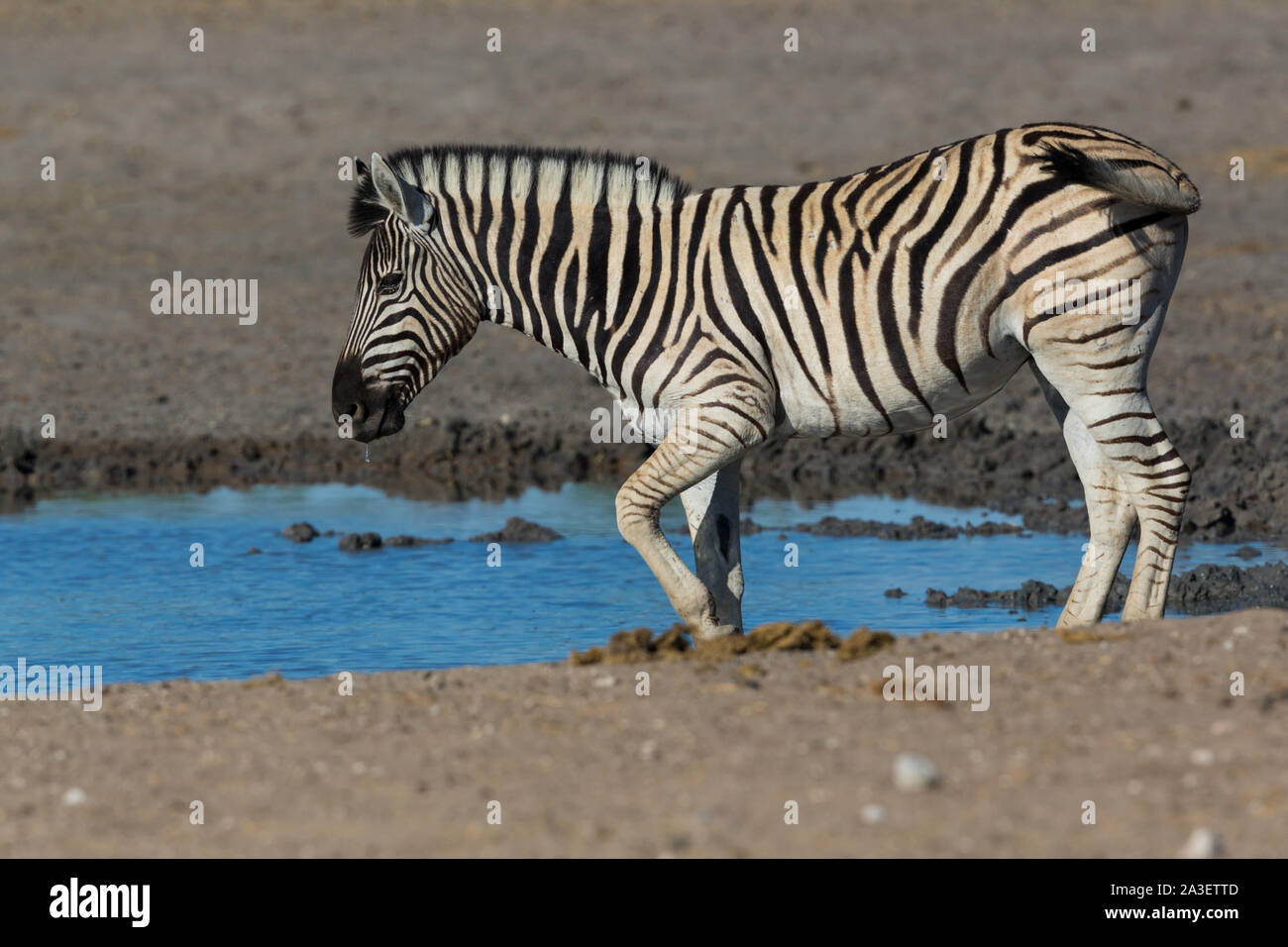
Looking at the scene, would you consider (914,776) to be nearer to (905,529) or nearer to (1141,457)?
(1141,457)

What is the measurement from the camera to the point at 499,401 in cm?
1380

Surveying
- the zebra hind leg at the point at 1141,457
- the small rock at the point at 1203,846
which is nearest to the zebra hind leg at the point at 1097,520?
the zebra hind leg at the point at 1141,457

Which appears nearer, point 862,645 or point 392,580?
point 862,645

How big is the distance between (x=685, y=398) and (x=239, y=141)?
15.2 meters

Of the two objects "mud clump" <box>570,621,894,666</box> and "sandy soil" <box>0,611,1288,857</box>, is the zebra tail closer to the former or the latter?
"sandy soil" <box>0,611,1288,857</box>

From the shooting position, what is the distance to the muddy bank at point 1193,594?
8617 mm

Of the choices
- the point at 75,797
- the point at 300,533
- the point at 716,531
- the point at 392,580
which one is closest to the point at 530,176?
the point at 716,531

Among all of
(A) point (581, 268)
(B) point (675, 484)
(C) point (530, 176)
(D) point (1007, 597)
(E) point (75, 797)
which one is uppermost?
(C) point (530, 176)

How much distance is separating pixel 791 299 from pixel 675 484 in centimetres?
86

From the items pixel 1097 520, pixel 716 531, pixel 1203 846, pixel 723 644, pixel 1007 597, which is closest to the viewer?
pixel 1203 846

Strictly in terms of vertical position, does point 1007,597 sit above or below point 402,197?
below

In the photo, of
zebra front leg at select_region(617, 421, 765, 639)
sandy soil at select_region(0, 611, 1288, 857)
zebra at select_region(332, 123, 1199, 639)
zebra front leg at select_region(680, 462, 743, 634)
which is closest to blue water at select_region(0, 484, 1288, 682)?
zebra front leg at select_region(680, 462, 743, 634)

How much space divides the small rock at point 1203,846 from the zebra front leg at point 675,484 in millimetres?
2795

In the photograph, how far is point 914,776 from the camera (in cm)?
467
